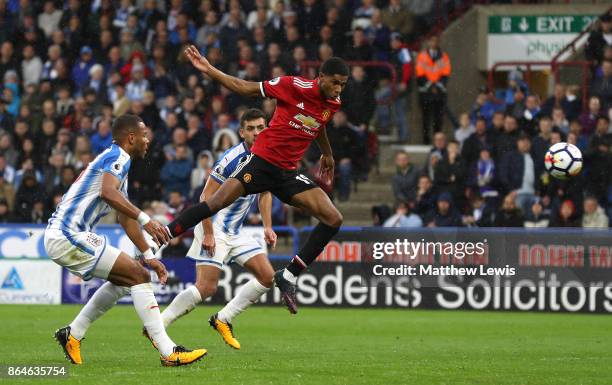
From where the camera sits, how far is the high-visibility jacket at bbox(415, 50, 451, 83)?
22.3 m

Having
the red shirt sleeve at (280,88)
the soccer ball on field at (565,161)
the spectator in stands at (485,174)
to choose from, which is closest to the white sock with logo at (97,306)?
the red shirt sleeve at (280,88)

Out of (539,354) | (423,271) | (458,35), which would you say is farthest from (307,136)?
(458,35)

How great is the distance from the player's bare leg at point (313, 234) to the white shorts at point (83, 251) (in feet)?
6.51

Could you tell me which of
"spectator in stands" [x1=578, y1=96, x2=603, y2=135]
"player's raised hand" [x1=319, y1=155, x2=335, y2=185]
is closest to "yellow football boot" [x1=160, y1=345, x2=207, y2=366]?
"player's raised hand" [x1=319, y1=155, x2=335, y2=185]

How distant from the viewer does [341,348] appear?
12.7 m

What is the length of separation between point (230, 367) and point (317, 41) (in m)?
13.9

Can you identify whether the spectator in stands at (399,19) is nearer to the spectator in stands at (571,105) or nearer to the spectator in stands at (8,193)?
the spectator in stands at (571,105)

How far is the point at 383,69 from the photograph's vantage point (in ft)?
77.5

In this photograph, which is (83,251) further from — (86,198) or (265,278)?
(265,278)

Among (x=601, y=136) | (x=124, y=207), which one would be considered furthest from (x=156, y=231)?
(x=601, y=136)

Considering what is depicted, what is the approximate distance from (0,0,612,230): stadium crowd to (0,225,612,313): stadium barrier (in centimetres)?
150

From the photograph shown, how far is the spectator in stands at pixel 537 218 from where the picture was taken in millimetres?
19688

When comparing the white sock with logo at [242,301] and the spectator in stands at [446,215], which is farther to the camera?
the spectator in stands at [446,215]

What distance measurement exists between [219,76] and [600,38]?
12676 mm
